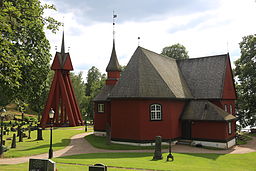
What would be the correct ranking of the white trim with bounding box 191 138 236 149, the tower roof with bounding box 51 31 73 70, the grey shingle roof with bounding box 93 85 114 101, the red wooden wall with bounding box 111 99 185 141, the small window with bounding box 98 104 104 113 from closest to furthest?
the red wooden wall with bounding box 111 99 185 141
the white trim with bounding box 191 138 236 149
the grey shingle roof with bounding box 93 85 114 101
the small window with bounding box 98 104 104 113
the tower roof with bounding box 51 31 73 70

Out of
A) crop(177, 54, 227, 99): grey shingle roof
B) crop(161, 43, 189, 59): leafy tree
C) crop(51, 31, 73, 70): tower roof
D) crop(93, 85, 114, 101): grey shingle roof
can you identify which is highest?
crop(161, 43, 189, 59): leafy tree

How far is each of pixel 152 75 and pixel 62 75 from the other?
23944 millimetres


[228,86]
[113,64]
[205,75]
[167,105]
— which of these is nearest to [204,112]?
[167,105]

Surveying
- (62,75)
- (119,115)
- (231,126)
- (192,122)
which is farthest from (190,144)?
(62,75)

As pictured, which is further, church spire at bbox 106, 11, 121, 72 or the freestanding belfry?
the freestanding belfry

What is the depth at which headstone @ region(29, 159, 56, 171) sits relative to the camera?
964 centimetres

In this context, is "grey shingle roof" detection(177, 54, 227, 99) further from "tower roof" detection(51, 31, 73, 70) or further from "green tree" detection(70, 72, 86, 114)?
"green tree" detection(70, 72, 86, 114)

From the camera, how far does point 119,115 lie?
22.4 m

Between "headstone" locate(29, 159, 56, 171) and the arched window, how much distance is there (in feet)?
43.8

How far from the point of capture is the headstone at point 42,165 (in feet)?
31.6

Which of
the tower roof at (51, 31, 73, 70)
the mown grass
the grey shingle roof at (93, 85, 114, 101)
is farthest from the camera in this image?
the tower roof at (51, 31, 73, 70)

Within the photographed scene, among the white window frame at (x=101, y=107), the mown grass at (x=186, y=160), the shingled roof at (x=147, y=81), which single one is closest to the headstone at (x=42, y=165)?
the mown grass at (x=186, y=160)

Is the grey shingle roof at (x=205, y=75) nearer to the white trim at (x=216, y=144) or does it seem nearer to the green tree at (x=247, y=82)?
the white trim at (x=216, y=144)

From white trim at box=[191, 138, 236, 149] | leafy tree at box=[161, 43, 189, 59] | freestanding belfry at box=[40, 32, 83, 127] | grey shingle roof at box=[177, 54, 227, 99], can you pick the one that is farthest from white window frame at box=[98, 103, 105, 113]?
leafy tree at box=[161, 43, 189, 59]
